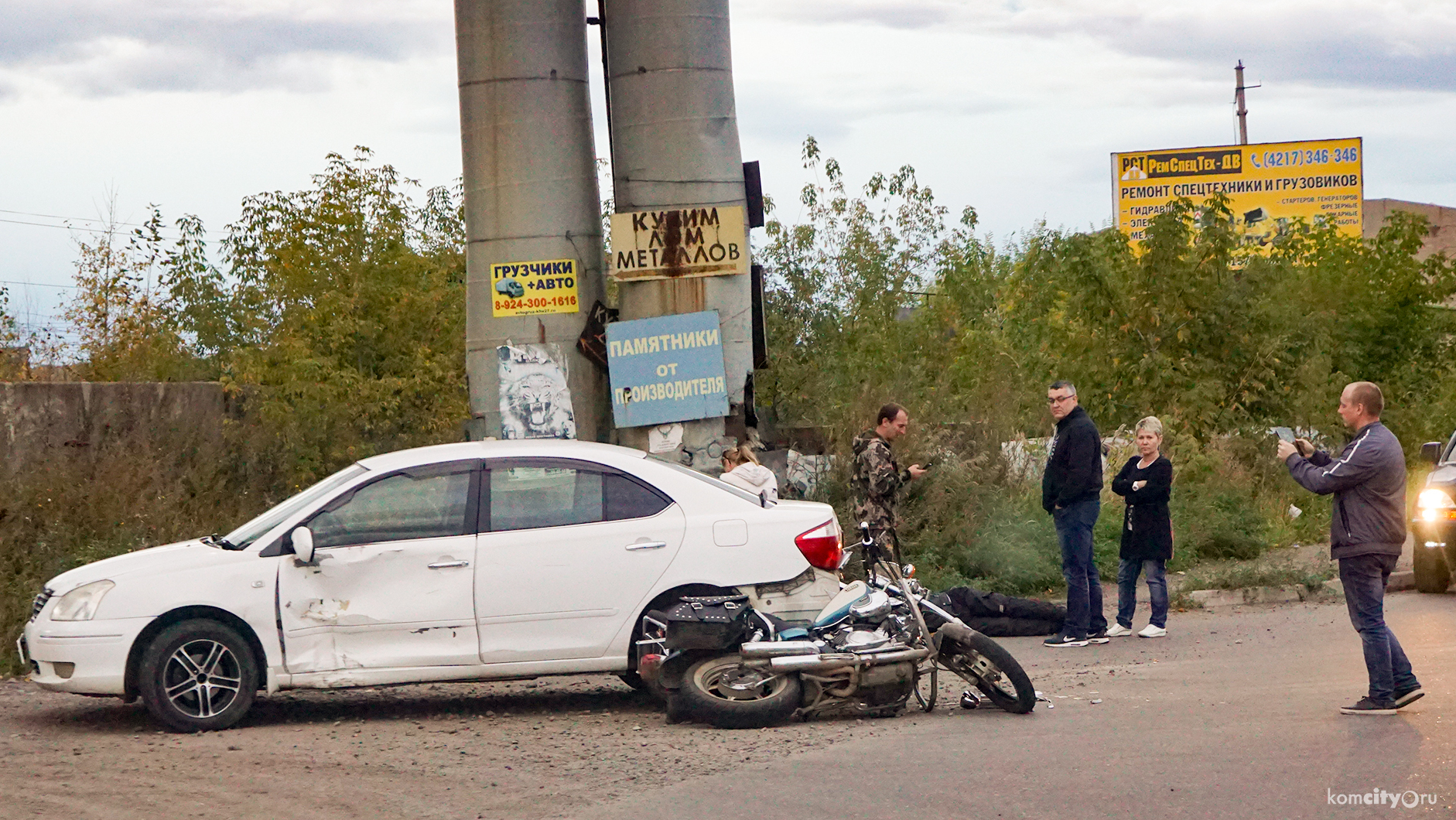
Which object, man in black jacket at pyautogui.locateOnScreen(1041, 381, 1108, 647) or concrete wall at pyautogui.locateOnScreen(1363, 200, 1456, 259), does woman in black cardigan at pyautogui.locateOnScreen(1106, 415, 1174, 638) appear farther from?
concrete wall at pyautogui.locateOnScreen(1363, 200, 1456, 259)

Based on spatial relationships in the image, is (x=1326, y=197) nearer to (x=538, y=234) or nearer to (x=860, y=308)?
(x=860, y=308)

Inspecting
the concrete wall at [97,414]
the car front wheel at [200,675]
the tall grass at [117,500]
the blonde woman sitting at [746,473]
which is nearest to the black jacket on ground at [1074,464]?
the blonde woman sitting at [746,473]

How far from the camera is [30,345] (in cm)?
1803

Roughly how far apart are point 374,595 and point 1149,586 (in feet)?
19.7

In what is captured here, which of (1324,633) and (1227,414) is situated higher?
(1227,414)

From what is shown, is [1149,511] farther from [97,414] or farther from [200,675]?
[97,414]

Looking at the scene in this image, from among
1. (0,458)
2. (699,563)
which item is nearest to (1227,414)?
(699,563)


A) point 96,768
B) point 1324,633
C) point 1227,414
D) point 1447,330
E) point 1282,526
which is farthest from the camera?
point 1447,330

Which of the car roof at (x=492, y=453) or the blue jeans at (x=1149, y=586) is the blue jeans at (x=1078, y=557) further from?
the car roof at (x=492, y=453)

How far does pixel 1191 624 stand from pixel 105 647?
8.19 m

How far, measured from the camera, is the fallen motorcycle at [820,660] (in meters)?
7.95

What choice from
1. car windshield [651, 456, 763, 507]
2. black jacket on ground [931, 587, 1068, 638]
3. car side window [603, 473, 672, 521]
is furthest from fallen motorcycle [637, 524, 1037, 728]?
black jacket on ground [931, 587, 1068, 638]

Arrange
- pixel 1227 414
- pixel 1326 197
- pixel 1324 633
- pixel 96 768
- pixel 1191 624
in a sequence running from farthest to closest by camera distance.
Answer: pixel 1326 197 → pixel 1227 414 → pixel 1191 624 → pixel 1324 633 → pixel 96 768

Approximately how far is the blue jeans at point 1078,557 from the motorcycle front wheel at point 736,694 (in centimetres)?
358
